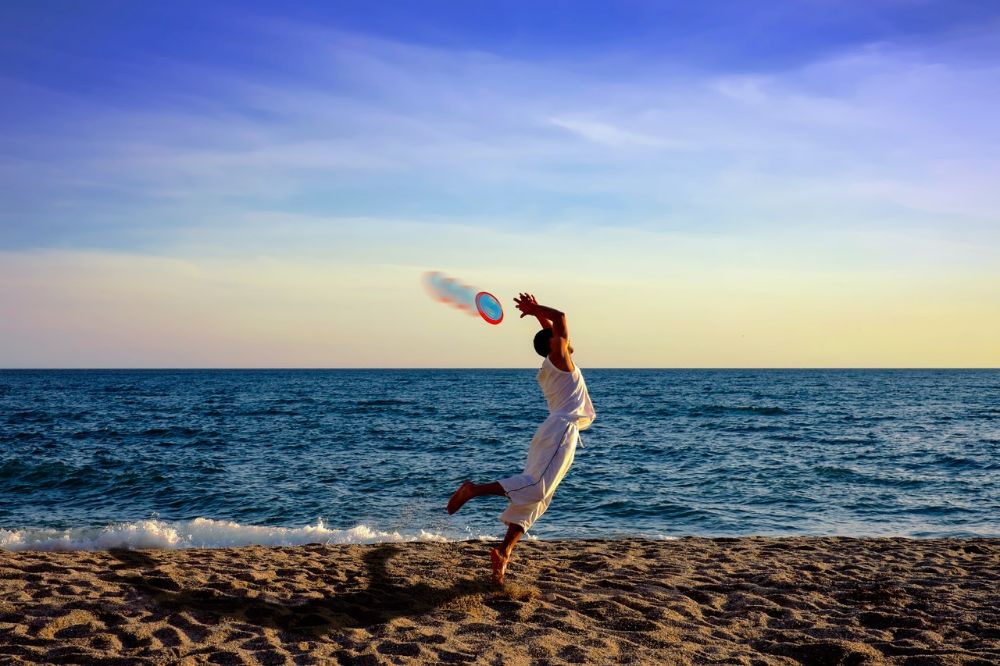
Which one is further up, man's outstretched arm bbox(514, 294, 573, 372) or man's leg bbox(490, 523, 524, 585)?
man's outstretched arm bbox(514, 294, 573, 372)

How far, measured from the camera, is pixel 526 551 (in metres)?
8.65

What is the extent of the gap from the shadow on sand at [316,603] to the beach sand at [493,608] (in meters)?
0.02

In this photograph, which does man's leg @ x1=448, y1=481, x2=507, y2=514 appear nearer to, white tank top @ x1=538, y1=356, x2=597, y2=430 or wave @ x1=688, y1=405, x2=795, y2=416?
white tank top @ x1=538, y1=356, x2=597, y2=430

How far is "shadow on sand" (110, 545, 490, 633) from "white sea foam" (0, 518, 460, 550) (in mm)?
3167

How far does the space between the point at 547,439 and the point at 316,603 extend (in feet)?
7.66

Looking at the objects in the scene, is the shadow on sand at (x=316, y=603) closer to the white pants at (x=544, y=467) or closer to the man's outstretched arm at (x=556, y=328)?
the white pants at (x=544, y=467)

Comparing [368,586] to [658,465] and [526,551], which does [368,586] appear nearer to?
[526,551]

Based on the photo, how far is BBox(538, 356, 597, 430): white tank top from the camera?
639 cm

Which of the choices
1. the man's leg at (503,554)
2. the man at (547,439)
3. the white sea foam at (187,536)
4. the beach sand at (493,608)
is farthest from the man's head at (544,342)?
the white sea foam at (187,536)

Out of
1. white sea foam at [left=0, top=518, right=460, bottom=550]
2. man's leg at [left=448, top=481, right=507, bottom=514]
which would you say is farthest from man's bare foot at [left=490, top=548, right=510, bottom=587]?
white sea foam at [left=0, top=518, right=460, bottom=550]

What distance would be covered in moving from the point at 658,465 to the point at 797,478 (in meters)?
3.37

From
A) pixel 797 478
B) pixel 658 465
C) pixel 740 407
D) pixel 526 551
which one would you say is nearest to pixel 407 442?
pixel 658 465

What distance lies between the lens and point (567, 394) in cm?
641

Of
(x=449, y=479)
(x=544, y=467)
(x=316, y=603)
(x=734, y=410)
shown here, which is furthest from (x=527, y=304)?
(x=734, y=410)
